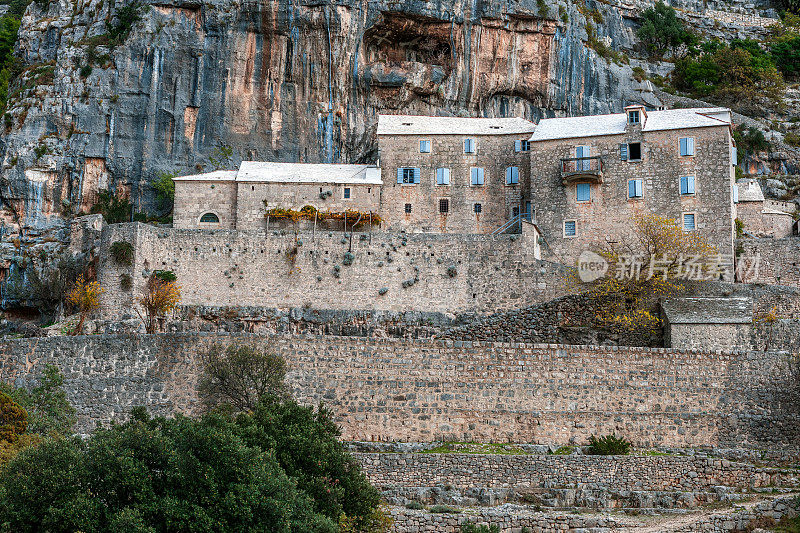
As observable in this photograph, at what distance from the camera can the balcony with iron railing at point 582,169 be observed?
158 feet

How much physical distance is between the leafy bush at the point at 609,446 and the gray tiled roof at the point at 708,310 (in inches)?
351

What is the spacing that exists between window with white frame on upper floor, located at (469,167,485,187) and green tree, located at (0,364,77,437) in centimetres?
2478

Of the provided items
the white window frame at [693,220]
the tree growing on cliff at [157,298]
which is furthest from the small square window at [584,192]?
the tree growing on cliff at [157,298]

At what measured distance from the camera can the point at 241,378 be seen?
107 ft

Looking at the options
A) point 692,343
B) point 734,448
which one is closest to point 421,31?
point 692,343

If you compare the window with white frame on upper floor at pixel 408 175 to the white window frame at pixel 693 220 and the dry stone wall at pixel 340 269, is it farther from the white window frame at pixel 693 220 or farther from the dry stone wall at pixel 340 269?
the white window frame at pixel 693 220

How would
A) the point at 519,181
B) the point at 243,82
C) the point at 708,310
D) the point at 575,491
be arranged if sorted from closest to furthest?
the point at 575,491, the point at 708,310, the point at 519,181, the point at 243,82

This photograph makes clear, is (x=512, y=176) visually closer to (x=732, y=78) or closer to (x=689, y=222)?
(x=689, y=222)

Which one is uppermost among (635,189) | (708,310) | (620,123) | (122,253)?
(620,123)

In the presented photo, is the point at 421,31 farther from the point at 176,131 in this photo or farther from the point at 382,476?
the point at 382,476

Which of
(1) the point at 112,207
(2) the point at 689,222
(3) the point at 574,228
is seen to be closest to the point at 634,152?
(2) the point at 689,222

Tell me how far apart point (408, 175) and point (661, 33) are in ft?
137

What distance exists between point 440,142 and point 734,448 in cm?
2372

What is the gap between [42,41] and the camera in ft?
201
